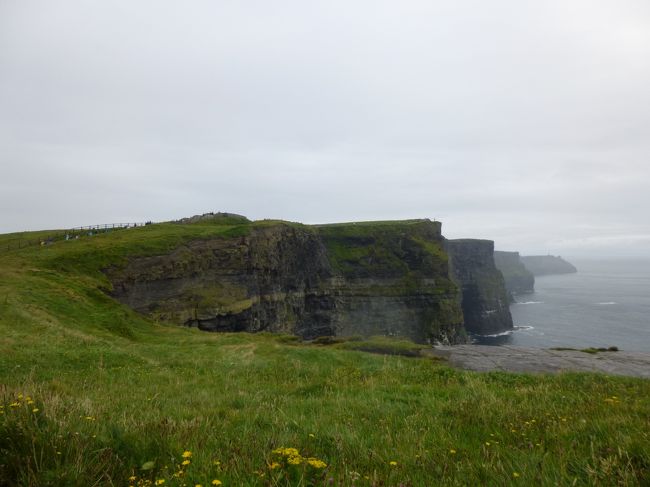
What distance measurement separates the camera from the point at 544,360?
2056 cm

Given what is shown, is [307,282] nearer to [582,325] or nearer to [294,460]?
[582,325]

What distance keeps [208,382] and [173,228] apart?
182 feet

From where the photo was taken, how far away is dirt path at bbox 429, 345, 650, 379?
60.6 feet

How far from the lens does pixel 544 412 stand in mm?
5922

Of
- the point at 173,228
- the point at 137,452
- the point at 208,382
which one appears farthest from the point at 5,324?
the point at 173,228

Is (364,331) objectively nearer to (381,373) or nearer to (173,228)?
(173,228)

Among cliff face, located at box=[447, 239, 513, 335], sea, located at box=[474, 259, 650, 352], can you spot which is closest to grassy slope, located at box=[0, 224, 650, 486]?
sea, located at box=[474, 259, 650, 352]

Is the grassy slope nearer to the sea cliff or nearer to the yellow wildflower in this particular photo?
the yellow wildflower

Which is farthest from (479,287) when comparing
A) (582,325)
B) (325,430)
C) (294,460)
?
(294,460)

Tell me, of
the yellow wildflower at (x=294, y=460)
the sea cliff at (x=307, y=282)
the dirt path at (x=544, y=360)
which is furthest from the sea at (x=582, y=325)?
the yellow wildflower at (x=294, y=460)

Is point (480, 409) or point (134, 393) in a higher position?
point (480, 409)

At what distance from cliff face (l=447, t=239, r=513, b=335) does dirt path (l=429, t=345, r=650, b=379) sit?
367 ft

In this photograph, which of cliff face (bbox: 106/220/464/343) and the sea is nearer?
cliff face (bbox: 106/220/464/343)

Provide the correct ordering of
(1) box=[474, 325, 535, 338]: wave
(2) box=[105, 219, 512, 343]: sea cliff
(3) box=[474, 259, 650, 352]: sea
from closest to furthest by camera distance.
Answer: (2) box=[105, 219, 512, 343]: sea cliff, (3) box=[474, 259, 650, 352]: sea, (1) box=[474, 325, 535, 338]: wave
